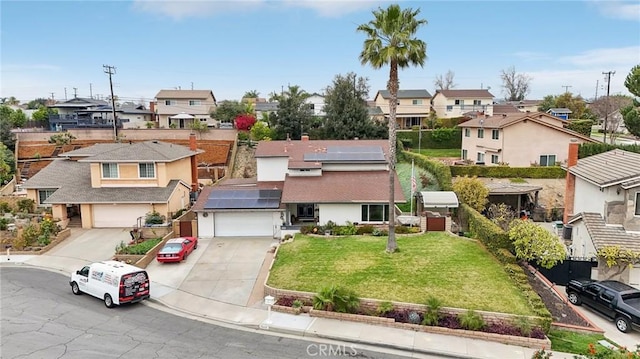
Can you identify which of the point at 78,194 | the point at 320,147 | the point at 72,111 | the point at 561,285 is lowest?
the point at 561,285

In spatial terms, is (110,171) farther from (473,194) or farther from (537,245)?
(537,245)

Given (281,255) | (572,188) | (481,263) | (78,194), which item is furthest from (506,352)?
(78,194)

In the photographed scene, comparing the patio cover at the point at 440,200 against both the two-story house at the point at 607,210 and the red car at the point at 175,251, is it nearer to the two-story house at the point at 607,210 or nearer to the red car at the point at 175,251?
the two-story house at the point at 607,210

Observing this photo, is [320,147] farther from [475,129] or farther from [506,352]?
[506,352]

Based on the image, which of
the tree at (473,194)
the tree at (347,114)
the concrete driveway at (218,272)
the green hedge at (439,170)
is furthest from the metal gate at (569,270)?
the tree at (347,114)

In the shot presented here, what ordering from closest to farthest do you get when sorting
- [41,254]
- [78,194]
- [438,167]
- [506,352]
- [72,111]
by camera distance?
1. [506,352]
2. [41,254]
3. [78,194]
4. [438,167]
5. [72,111]

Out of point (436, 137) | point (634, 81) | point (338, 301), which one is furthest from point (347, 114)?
point (338, 301)

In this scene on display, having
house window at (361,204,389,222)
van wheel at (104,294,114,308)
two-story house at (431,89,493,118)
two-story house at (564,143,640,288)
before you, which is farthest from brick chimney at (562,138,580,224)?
two-story house at (431,89,493,118)
